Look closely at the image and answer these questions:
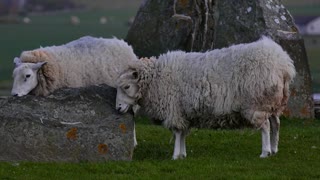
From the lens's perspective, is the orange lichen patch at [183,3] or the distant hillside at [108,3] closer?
the orange lichen patch at [183,3]

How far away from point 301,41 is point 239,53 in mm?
5122

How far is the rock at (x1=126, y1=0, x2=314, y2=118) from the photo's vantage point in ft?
56.1

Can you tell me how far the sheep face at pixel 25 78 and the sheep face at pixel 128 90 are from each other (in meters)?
1.34

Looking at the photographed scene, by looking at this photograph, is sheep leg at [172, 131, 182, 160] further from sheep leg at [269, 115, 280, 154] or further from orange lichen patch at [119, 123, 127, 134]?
sheep leg at [269, 115, 280, 154]

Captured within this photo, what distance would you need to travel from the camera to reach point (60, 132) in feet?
38.5

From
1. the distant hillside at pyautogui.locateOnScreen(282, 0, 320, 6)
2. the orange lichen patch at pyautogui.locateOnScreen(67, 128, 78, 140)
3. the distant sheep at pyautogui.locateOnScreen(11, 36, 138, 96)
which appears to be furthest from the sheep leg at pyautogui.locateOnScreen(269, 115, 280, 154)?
the distant hillside at pyautogui.locateOnScreen(282, 0, 320, 6)

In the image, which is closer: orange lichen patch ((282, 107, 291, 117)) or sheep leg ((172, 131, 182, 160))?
sheep leg ((172, 131, 182, 160))

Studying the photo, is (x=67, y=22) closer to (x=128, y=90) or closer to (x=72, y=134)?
(x=128, y=90)

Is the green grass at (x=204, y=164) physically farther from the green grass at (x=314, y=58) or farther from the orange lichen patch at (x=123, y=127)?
the green grass at (x=314, y=58)

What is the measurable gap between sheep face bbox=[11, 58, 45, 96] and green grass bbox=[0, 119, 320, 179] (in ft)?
5.49

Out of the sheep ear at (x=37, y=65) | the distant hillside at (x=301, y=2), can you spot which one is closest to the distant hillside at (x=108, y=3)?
the distant hillside at (x=301, y=2)

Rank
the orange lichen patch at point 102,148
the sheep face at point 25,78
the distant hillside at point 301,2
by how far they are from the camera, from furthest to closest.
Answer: the distant hillside at point 301,2
the sheep face at point 25,78
the orange lichen patch at point 102,148

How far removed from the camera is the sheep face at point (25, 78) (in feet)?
43.3

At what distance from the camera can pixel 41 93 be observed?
1348cm
